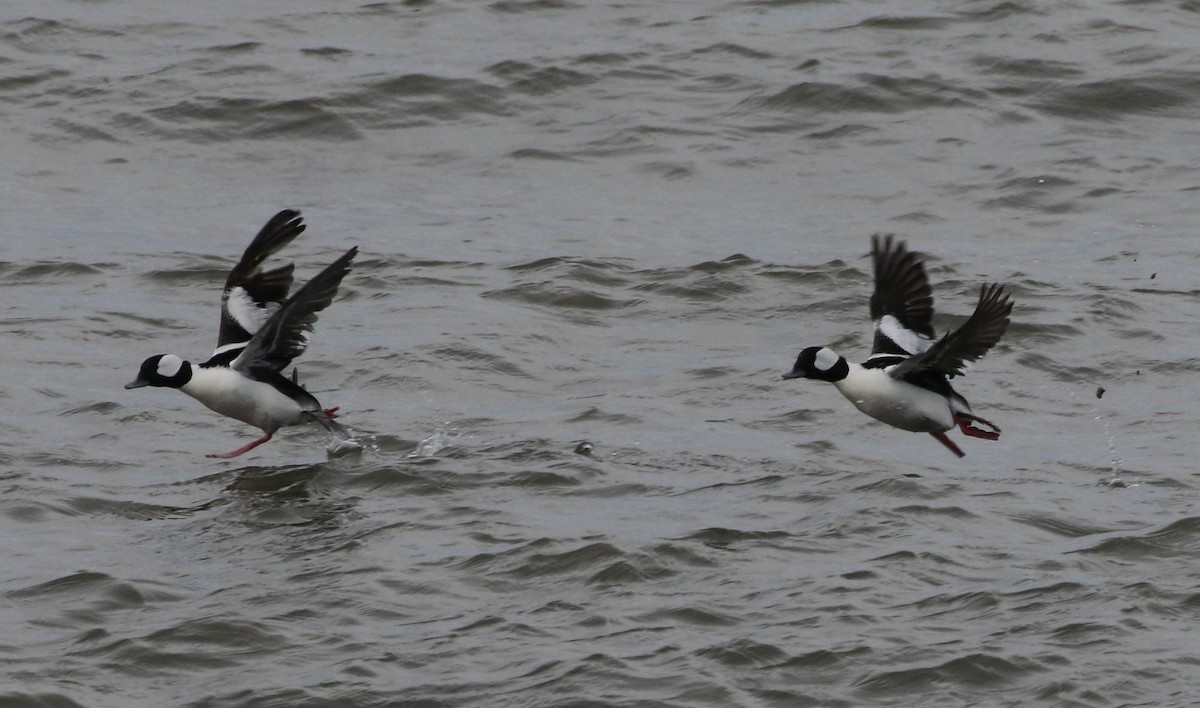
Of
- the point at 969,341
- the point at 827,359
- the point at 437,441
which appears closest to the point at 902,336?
the point at 827,359

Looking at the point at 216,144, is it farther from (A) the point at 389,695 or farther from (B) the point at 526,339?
(A) the point at 389,695

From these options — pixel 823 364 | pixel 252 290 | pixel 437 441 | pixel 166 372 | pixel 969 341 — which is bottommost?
pixel 437 441

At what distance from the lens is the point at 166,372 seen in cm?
921

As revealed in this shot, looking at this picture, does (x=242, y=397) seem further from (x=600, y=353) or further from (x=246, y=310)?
(x=600, y=353)

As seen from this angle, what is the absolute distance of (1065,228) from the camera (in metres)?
13.2

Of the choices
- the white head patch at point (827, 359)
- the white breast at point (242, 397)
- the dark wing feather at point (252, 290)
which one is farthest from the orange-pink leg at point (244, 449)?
the white head patch at point (827, 359)

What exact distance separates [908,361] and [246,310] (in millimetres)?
3654

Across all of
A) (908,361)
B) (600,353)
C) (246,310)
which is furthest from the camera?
(600,353)

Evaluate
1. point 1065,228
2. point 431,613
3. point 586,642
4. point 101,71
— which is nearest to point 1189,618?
point 586,642

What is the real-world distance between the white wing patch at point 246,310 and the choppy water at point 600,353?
2.16ft

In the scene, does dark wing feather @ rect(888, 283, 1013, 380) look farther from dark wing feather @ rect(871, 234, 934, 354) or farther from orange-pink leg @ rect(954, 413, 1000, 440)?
dark wing feather @ rect(871, 234, 934, 354)

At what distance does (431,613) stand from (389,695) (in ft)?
2.41

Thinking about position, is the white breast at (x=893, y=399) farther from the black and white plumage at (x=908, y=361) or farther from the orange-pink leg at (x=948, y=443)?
the orange-pink leg at (x=948, y=443)

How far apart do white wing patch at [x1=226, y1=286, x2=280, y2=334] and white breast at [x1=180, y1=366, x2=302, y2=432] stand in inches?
22.8
